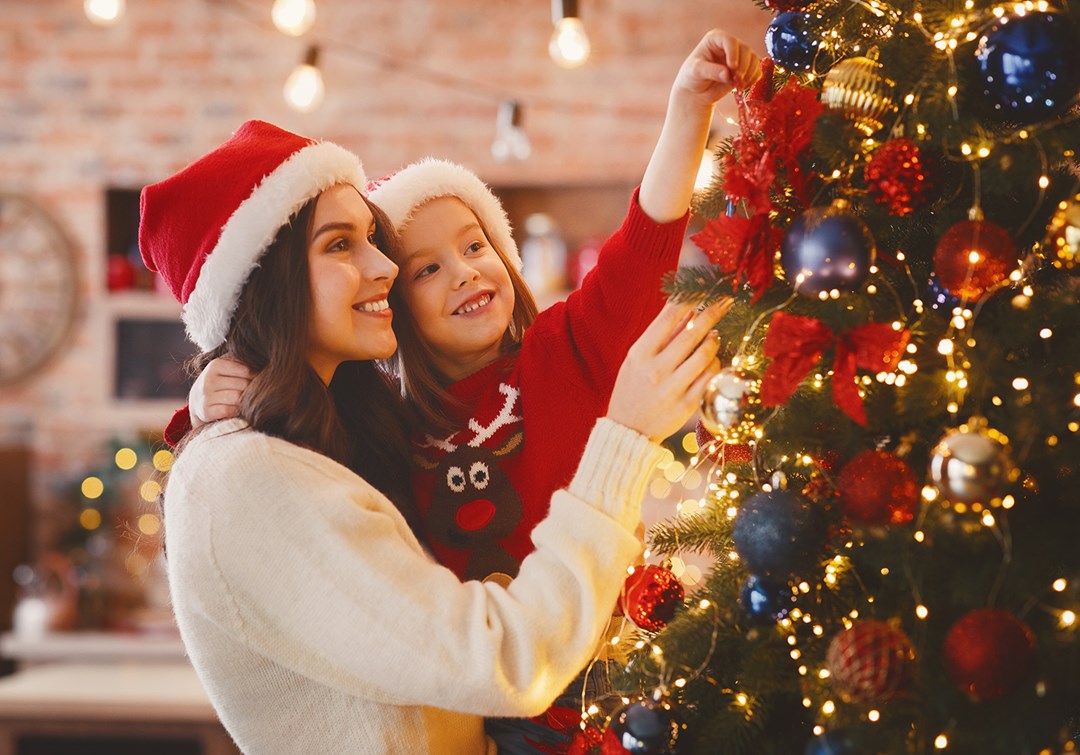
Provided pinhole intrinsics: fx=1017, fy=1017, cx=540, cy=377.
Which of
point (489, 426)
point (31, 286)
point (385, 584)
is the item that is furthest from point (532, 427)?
point (31, 286)

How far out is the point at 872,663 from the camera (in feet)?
2.67

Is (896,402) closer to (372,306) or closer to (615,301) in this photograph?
(615,301)

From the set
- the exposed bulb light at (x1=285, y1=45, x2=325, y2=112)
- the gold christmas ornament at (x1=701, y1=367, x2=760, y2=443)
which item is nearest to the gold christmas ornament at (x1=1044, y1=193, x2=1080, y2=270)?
the gold christmas ornament at (x1=701, y1=367, x2=760, y2=443)

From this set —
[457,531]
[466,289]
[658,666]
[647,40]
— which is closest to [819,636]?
[658,666]

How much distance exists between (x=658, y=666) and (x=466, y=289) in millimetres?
656

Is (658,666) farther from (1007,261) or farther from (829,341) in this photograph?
(1007,261)

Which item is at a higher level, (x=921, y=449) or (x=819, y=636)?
(x=921, y=449)

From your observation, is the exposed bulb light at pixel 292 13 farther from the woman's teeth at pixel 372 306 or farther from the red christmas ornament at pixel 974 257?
the red christmas ornament at pixel 974 257

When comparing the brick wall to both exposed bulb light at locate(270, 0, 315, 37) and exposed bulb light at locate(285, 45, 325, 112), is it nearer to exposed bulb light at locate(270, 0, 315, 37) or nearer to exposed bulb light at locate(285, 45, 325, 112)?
exposed bulb light at locate(285, 45, 325, 112)

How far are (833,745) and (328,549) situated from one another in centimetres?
51

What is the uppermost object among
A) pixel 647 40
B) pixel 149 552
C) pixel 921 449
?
pixel 647 40

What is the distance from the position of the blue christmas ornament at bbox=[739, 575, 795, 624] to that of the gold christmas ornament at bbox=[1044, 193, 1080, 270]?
368 millimetres

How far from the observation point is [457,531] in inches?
53.7

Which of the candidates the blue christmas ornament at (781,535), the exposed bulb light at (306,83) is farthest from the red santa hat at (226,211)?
the exposed bulb light at (306,83)
